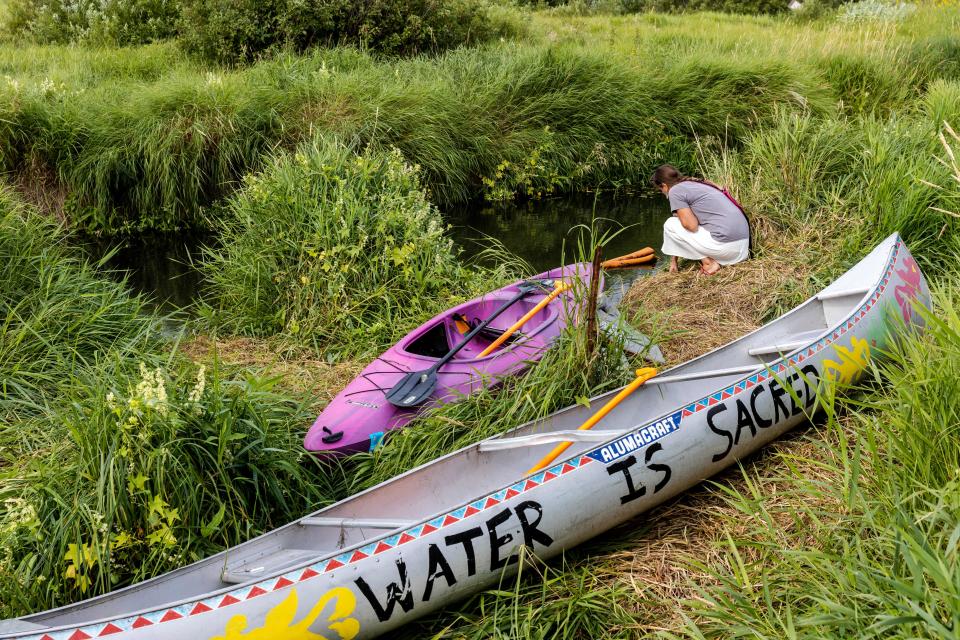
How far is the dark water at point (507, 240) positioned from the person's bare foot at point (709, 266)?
29.9 inches

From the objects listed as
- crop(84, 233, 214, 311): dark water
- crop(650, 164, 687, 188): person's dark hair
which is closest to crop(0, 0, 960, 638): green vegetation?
crop(84, 233, 214, 311): dark water

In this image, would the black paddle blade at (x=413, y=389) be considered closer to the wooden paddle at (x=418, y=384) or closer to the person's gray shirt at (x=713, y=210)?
the wooden paddle at (x=418, y=384)

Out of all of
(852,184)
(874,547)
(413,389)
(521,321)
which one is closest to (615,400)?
(521,321)

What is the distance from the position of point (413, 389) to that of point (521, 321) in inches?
31.7

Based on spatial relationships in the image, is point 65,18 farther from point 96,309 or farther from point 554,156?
point 96,309

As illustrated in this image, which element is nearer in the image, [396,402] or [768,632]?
[768,632]

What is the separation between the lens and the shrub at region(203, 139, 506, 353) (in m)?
5.82

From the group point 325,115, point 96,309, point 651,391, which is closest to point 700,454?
point 651,391

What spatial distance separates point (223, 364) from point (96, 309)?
1.13 m

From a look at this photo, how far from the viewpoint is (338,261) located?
19.2ft

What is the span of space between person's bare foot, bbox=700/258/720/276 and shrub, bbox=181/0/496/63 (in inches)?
268

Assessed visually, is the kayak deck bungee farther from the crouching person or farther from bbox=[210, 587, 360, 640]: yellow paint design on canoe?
the crouching person

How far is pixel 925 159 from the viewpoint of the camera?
20.0 ft

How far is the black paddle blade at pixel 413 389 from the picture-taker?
4344 millimetres
